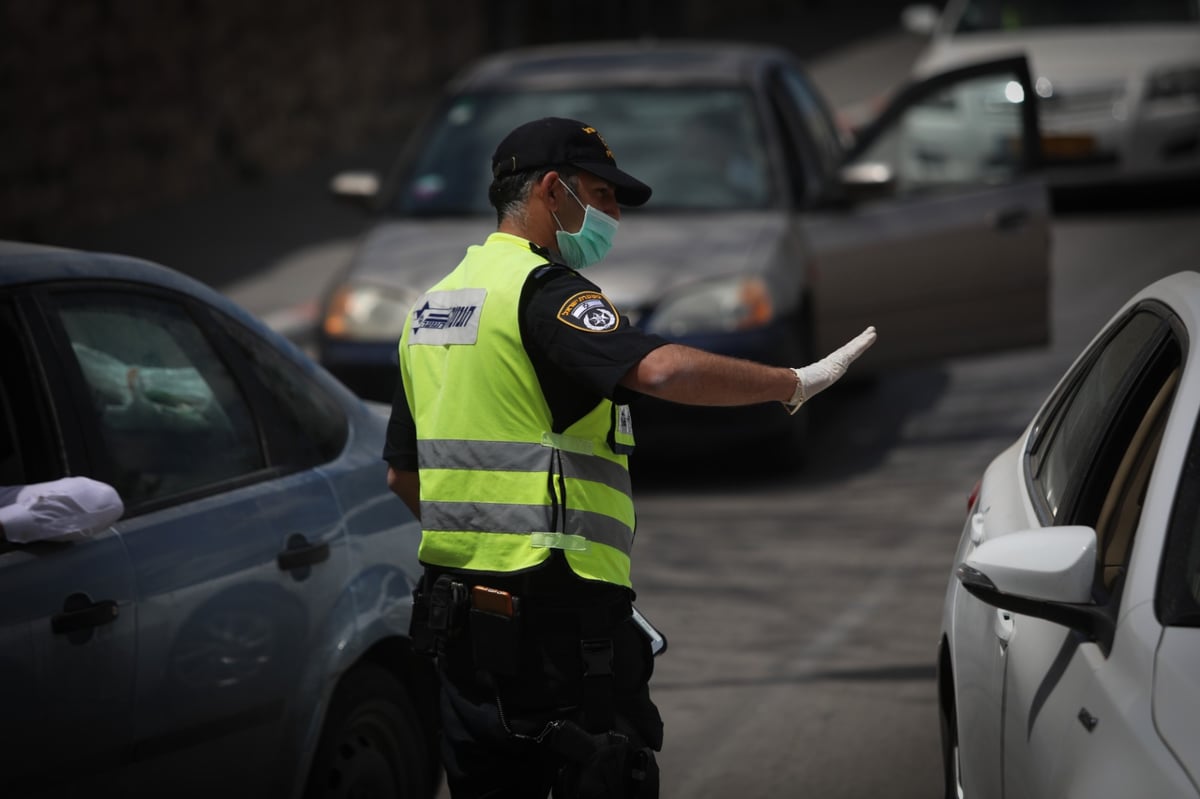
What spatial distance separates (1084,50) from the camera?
16.0 meters

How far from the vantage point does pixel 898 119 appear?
10.2 meters

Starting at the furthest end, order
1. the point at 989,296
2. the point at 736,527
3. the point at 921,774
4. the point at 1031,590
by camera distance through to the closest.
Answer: the point at 989,296, the point at 736,527, the point at 921,774, the point at 1031,590

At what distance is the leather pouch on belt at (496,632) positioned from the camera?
362 centimetres

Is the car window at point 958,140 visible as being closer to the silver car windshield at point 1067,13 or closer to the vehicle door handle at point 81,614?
the silver car windshield at point 1067,13

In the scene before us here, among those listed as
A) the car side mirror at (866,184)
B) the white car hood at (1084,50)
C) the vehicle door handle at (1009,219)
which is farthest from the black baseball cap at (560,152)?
the white car hood at (1084,50)

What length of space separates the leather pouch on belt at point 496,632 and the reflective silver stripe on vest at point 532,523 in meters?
0.12

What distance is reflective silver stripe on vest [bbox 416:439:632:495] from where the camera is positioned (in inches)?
143

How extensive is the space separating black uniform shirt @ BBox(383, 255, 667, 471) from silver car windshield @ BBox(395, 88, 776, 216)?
20.9ft

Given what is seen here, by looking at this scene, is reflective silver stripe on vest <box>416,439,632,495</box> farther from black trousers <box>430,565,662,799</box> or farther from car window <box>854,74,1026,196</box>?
car window <box>854,74,1026,196</box>

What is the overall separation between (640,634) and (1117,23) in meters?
13.9

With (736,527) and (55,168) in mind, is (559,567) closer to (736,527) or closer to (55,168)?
(736,527)

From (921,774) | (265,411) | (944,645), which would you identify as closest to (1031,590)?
(944,645)

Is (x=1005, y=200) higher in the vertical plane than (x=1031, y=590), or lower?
lower

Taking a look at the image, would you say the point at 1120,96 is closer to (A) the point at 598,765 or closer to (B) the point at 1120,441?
(B) the point at 1120,441
